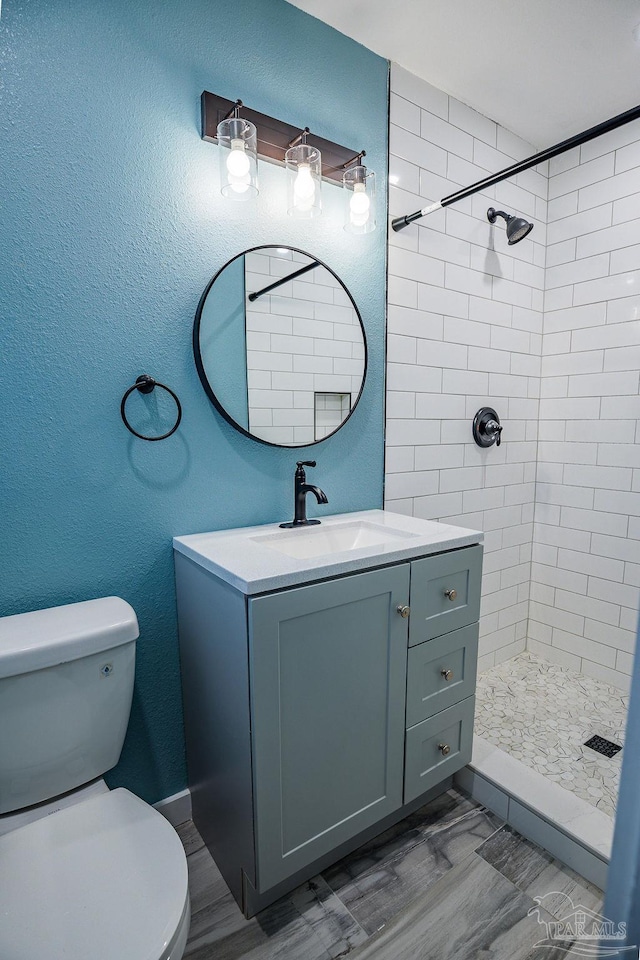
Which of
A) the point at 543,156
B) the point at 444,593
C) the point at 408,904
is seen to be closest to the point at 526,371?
the point at 543,156

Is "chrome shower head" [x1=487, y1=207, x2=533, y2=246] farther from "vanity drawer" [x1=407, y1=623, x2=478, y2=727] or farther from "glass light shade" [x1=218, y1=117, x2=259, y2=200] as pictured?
"vanity drawer" [x1=407, y1=623, x2=478, y2=727]

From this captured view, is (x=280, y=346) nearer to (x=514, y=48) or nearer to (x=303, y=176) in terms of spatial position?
(x=303, y=176)

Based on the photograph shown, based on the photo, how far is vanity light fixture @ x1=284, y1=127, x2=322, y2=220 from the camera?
149cm

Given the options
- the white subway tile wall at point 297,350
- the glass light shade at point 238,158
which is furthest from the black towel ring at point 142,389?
the glass light shade at point 238,158

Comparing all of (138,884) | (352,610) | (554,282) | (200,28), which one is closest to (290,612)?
(352,610)

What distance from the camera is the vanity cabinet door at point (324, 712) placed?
3.69ft

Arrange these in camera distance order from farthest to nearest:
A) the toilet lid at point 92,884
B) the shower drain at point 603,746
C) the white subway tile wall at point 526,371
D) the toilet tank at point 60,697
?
the white subway tile wall at point 526,371 → the shower drain at point 603,746 → the toilet tank at point 60,697 → the toilet lid at point 92,884

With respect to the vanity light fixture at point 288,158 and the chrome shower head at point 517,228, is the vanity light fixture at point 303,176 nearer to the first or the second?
the vanity light fixture at point 288,158

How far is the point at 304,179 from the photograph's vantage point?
59.3 inches

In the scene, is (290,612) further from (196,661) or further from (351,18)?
(351,18)

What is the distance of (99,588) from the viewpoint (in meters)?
1.35

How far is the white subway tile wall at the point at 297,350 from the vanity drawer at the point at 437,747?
1.01m

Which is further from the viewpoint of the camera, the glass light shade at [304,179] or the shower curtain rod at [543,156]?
the glass light shade at [304,179]

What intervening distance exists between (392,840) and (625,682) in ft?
4.80
